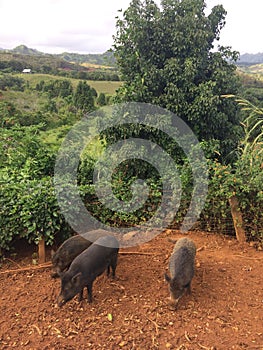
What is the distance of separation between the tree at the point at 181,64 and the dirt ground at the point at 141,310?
394cm

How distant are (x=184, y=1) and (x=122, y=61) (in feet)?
7.55

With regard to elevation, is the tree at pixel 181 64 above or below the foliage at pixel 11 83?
above

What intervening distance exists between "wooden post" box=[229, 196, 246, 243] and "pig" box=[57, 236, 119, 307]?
2398 mm

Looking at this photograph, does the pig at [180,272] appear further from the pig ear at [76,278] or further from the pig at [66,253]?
the pig at [66,253]

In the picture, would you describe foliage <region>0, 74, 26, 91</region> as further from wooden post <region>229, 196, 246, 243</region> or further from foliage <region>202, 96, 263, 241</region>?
wooden post <region>229, 196, 246, 243</region>

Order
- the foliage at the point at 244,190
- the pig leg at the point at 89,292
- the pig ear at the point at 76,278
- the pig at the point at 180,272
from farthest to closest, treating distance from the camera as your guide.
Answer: the foliage at the point at 244,190
the pig leg at the point at 89,292
the pig at the point at 180,272
the pig ear at the point at 76,278

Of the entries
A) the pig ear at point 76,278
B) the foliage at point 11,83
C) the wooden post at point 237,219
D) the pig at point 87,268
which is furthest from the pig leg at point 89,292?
the foliage at point 11,83

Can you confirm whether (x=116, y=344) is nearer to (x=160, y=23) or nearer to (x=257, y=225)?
(x=257, y=225)

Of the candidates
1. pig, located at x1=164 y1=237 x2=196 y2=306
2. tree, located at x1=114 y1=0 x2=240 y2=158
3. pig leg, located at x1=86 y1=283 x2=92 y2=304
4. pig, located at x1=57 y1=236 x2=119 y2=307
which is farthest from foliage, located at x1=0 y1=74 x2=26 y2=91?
pig, located at x1=164 y1=237 x2=196 y2=306

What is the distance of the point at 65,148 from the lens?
808cm

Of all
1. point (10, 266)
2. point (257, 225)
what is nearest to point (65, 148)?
point (10, 266)

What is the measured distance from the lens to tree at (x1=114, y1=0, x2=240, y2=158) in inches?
309

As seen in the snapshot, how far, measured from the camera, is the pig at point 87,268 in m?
4.08

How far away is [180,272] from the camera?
4211 mm
